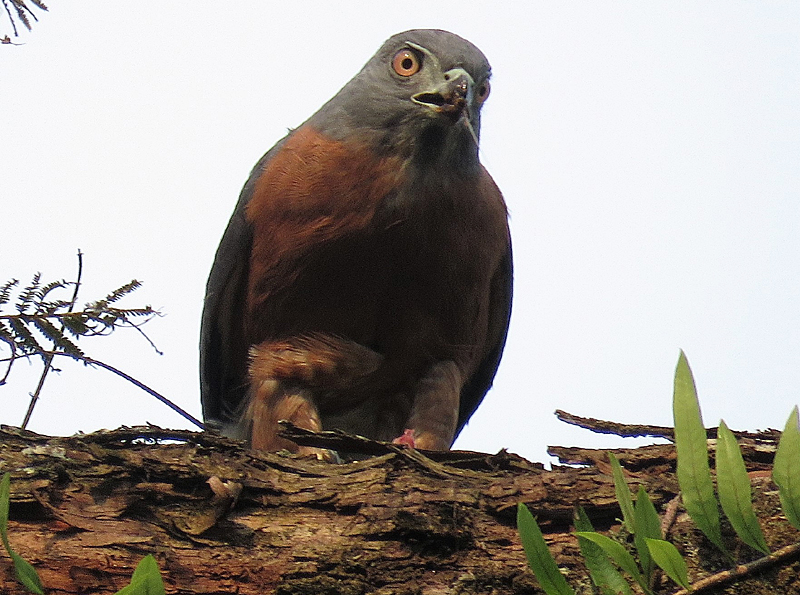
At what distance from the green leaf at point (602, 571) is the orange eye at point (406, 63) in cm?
343

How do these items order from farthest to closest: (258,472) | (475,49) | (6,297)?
(475,49) → (6,297) → (258,472)

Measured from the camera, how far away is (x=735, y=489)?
235 cm

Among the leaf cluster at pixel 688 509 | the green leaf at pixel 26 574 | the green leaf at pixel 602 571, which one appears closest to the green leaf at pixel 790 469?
the leaf cluster at pixel 688 509

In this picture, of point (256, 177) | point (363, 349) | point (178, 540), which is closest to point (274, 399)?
point (363, 349)

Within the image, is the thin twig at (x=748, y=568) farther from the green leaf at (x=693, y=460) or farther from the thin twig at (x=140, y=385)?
the thin twig at (x=140, y=385)

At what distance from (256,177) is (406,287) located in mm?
1214

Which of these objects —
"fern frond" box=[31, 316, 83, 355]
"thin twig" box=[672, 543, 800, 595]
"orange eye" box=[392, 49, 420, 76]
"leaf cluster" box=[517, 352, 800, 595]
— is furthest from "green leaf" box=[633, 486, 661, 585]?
"orange eye" box=[392, 49, 420, 76]

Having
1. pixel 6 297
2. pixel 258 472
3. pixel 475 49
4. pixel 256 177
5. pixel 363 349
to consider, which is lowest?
pixel 258 472

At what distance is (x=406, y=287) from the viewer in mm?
4879

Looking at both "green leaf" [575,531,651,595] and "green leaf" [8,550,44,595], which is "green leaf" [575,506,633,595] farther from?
"green leaf" [8,550,44,595]

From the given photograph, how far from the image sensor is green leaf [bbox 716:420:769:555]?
2330mm

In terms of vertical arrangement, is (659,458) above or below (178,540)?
Answer: above

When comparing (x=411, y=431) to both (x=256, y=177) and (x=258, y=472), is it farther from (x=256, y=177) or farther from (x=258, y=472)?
(x=258, y=472)

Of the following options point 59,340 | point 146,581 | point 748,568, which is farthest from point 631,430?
point 59,340
